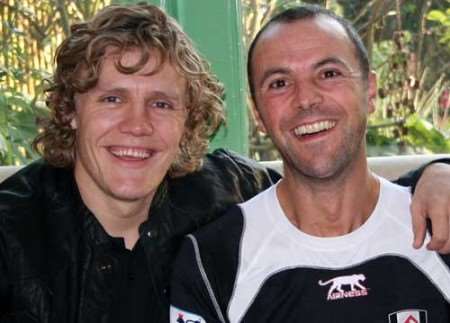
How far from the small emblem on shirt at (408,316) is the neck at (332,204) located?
0.72 feet

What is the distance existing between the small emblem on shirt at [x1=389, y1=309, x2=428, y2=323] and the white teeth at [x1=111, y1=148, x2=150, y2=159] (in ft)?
2.21

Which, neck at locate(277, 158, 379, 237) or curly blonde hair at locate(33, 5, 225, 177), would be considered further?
curly blonde hair at locate(33, 5, 225, 177)

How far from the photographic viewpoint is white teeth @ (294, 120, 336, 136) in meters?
1.64

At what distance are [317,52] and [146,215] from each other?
1.97 feet

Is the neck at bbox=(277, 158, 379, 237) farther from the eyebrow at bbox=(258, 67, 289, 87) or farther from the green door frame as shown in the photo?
the green door frame

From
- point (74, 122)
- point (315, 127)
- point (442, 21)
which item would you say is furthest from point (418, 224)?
point (442, 21)

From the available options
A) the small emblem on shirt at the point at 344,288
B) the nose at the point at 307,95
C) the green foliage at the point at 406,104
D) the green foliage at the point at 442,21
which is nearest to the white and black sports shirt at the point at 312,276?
the small emblem on shirt at the point at 344,288

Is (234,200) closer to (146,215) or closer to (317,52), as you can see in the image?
(146,215)

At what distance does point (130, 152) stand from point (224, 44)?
0.94 metres

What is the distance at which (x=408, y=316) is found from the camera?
1.60 meters

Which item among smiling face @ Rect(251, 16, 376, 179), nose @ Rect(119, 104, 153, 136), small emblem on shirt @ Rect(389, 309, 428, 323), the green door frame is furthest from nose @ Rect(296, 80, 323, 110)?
the green door frame

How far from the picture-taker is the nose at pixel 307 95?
5.43 feet

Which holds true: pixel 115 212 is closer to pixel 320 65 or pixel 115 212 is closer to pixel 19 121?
pixel 320 65

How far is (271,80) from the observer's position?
172 cm
